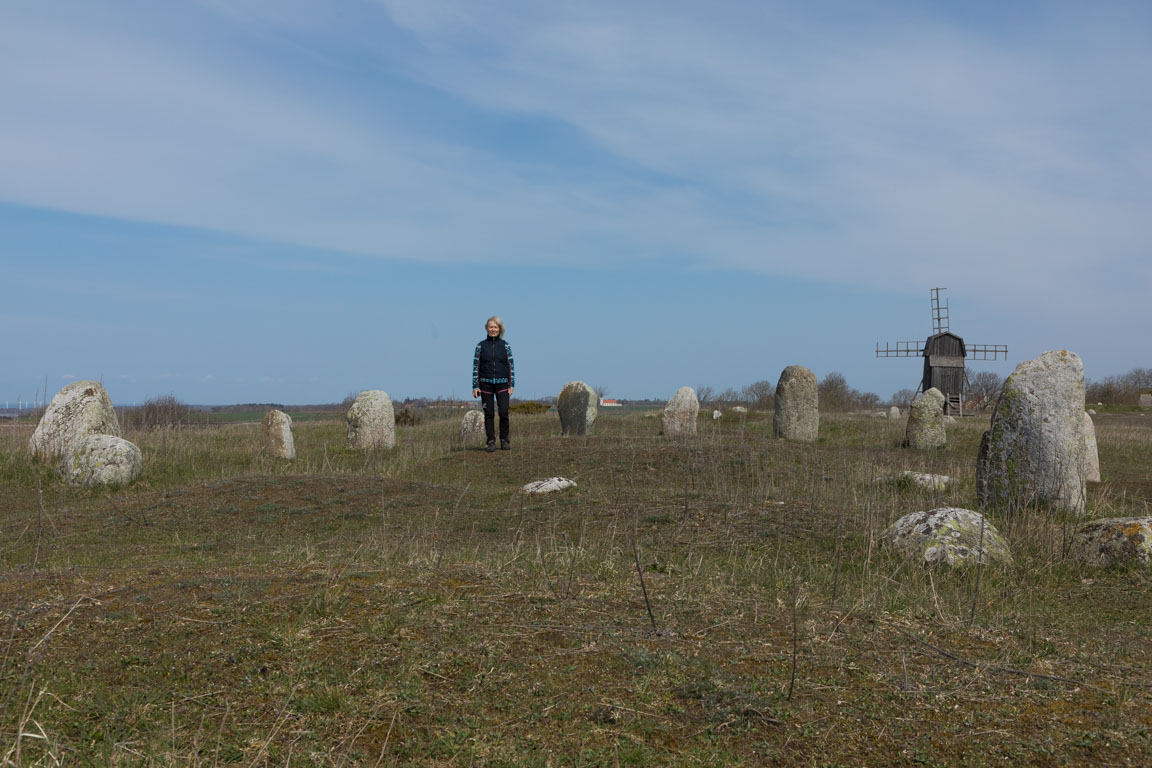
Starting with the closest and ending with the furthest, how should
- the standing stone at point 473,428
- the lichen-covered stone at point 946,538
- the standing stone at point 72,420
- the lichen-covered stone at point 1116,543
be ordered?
the lichen-covered stone at point 946,538
the lichen-covered stone at point 1116,543
the standing stone at point 72,420
the standing stone at point 473,428

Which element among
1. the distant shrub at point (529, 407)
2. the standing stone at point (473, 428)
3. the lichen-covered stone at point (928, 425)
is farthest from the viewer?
the distant shrub at point (529, 407)

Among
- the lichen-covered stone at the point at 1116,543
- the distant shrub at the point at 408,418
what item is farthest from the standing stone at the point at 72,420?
the distant shrub at the point at 408,418

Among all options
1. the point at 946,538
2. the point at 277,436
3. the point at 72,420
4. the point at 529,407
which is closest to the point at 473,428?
the point at 277,436

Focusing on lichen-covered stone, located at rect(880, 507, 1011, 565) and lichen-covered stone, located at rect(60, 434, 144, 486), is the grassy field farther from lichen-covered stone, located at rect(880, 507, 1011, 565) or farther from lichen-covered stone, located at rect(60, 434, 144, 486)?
lichen-covered stone, located at rect(60, 434, 144, 486)

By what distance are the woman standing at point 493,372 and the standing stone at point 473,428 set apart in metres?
3.32

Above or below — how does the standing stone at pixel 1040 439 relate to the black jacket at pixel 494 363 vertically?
below

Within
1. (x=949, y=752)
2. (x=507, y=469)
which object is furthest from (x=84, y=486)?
(x=949, y=752)

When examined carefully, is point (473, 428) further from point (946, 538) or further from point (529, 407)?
point (946, 538)

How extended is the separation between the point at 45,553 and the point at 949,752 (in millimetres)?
7751

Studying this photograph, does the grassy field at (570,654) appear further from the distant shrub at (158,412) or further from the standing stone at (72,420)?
the distant shrub at (158,412)

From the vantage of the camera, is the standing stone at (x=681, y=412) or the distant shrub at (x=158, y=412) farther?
the distant shrub at (x=158, y=412)

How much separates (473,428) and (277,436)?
180 inches

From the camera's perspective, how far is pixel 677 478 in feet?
44.0

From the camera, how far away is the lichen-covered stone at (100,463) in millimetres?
12547
